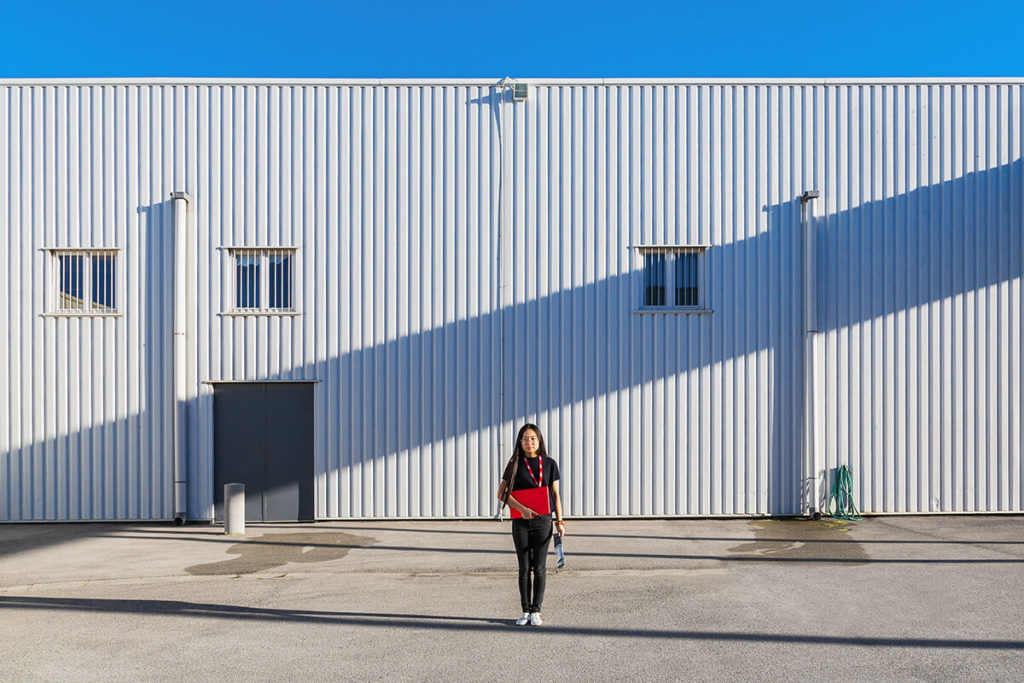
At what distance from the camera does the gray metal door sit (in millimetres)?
12898

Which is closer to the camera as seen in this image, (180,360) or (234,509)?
(234,509)

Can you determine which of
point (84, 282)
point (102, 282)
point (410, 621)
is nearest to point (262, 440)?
point (102, 282)

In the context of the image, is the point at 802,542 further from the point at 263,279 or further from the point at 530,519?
the point at 263,279

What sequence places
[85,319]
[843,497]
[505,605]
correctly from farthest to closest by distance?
[85,319] → [843,497] → [505,605]

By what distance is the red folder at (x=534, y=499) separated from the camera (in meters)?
6.72

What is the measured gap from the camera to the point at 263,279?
13.0m

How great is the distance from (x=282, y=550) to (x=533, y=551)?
5314mm

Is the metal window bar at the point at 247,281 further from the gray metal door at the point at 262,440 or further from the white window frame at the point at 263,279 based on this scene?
the gray metal door at the point at 262,440

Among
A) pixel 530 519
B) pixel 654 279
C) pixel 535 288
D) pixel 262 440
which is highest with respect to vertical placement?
pixel 654 279

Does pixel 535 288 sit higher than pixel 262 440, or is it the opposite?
pixel 535 288

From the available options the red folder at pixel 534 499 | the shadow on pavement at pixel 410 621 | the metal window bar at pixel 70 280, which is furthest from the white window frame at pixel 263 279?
the red folder at pixel 534 499

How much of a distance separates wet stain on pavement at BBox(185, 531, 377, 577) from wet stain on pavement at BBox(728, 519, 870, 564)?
5813mm

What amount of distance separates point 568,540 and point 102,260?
32.4ft

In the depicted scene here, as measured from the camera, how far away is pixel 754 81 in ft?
43.2
